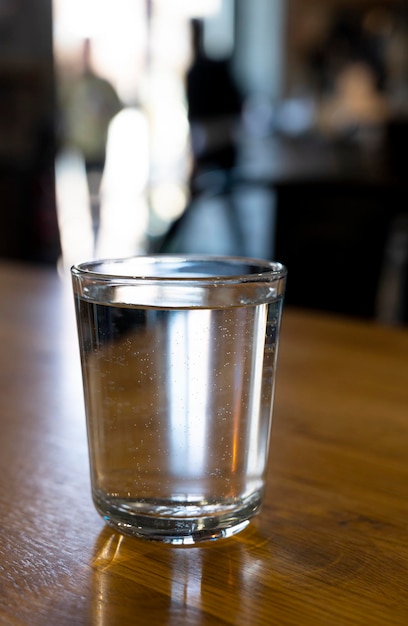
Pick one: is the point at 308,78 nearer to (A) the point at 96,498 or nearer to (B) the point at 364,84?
(B) the point at 364,84

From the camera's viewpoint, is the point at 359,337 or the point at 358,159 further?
the point at 358,159

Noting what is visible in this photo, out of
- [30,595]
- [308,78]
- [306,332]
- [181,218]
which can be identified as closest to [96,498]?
[30,595]

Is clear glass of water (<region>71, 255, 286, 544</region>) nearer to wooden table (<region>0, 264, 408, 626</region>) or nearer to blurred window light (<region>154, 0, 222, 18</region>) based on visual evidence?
wooden table (<region>0, 264, 408, 626</region>)

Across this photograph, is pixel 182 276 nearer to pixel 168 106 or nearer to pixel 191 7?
pixel 168 106

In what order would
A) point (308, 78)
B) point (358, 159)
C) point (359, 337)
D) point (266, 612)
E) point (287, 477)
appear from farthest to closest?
point (308, 78), point (358, 159), point (359, 337), point (287, 477), point (266, 612)

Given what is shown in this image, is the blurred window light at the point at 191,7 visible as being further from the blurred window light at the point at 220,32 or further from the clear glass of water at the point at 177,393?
the clear glass of water at the point at 177,393

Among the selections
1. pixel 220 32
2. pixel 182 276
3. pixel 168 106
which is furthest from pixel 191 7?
pixel 182 276

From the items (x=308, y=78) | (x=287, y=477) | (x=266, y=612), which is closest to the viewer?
(x=266, y=612)

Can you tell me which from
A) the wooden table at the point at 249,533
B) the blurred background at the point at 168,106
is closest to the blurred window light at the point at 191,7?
the blurred background at the point at 168,106
